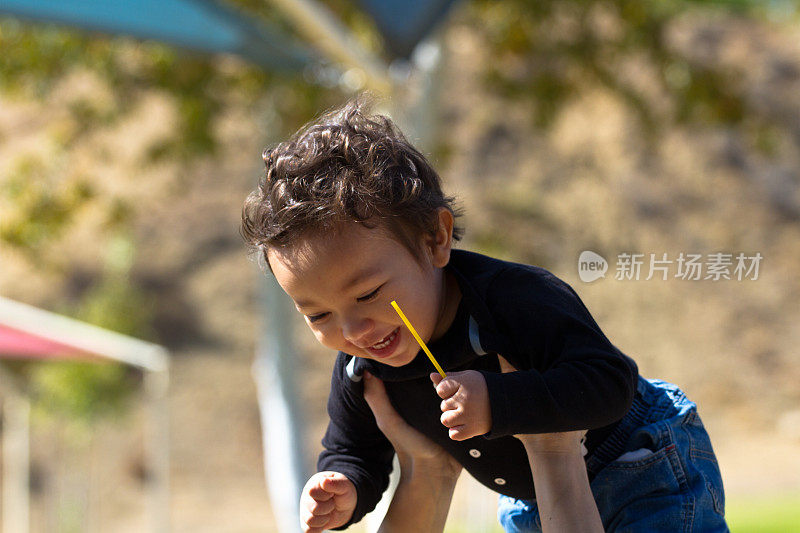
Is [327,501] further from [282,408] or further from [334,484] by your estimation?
[282,408]

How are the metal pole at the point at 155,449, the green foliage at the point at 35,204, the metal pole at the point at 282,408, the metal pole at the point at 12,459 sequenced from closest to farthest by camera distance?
1. the green foliage at the point at 35,204
2. the metal pole at the point at 282,408
3. the metal pole at the point at 155,449
4. the metal pole at the point at 12,459

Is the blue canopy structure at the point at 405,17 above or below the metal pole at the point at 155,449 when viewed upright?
below

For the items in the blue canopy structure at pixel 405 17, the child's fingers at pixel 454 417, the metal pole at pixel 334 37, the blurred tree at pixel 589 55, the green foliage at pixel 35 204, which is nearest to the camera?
the child's fingers at pixel 454 417

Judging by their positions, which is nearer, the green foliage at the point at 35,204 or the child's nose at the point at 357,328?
the child's nose at the point at 357,328

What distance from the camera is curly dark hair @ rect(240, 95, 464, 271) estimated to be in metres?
1.07

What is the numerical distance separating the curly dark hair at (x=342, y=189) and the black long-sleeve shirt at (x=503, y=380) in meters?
0.11

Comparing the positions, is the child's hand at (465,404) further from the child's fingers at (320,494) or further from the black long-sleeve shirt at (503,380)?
the child's fingers at (320,494)

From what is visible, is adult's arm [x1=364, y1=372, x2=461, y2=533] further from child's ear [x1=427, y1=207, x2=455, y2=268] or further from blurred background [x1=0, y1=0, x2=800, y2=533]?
blurred background [x1=0, y1=0, x2=800, y2=533]

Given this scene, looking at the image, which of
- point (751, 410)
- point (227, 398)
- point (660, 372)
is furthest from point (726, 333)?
point (227, 398)

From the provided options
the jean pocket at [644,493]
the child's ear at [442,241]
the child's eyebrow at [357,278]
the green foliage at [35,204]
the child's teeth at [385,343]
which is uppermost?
the green foliage at [35,204]

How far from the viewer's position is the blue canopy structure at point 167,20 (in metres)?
3.38

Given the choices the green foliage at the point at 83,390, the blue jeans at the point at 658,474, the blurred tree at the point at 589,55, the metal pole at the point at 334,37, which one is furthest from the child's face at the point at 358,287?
the green foliage at the point at 83,390

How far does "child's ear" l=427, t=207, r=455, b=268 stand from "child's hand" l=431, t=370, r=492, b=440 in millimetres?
220

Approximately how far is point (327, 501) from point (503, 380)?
0.36 metres
